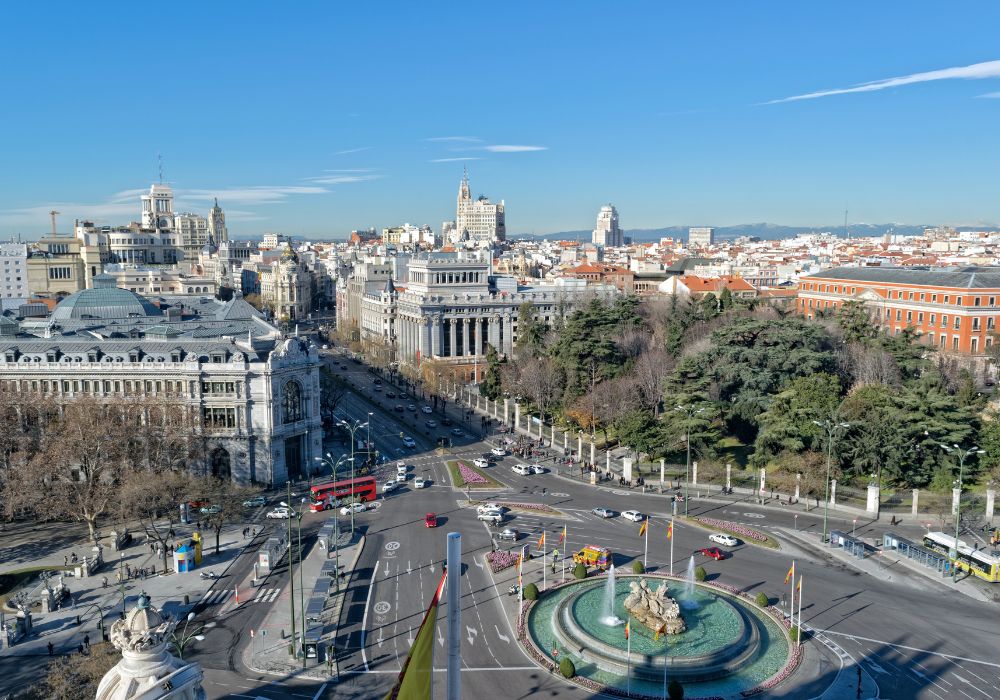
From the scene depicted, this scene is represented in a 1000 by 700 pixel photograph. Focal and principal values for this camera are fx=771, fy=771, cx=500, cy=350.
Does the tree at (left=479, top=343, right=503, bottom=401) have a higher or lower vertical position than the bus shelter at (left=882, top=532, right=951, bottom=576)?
higher

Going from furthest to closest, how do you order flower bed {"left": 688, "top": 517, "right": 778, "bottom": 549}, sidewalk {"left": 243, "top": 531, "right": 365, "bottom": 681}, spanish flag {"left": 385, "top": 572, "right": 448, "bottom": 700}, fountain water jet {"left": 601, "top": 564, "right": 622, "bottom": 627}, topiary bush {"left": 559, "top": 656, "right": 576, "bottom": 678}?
flower bed {"left": 688, "top": 517, "right": 778, "bottom": 549}
fountain water jet {"left": 601, "top": 564, "right": 622, "bottom": 627}
sidewalk {"left": 243, "top": 531, "right": 365, "bottom": 681}
topiary bush {"left": 559, "top": 656, "right": 576, "bottom": 678}
spanish flag {"left": 385, "top": 572, "right": 448, "bottom": 700}

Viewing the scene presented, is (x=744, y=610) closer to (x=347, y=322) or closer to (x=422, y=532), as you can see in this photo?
(x=422, y=532)

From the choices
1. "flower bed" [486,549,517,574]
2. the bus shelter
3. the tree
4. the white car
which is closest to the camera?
"flower bed" [486,549,517,574]

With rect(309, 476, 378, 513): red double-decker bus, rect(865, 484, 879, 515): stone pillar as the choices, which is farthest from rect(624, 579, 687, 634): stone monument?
rect(309, 476, 378, 513): red double-decker bus

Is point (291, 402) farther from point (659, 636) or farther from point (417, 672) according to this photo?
point (417, 672)

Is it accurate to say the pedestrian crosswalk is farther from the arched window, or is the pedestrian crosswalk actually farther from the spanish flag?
the spanish flag

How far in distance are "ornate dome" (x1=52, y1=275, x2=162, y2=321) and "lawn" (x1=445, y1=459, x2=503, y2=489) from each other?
129 feet

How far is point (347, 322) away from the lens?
165 meters

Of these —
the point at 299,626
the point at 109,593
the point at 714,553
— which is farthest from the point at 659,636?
the point at 109,593

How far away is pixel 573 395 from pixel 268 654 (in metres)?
50.9

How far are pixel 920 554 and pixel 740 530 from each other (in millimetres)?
11050

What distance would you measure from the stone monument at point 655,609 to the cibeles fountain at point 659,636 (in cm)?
5

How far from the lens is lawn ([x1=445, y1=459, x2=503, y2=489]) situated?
213 ft

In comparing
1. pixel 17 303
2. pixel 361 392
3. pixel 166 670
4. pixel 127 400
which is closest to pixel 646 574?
pixel 166 670
